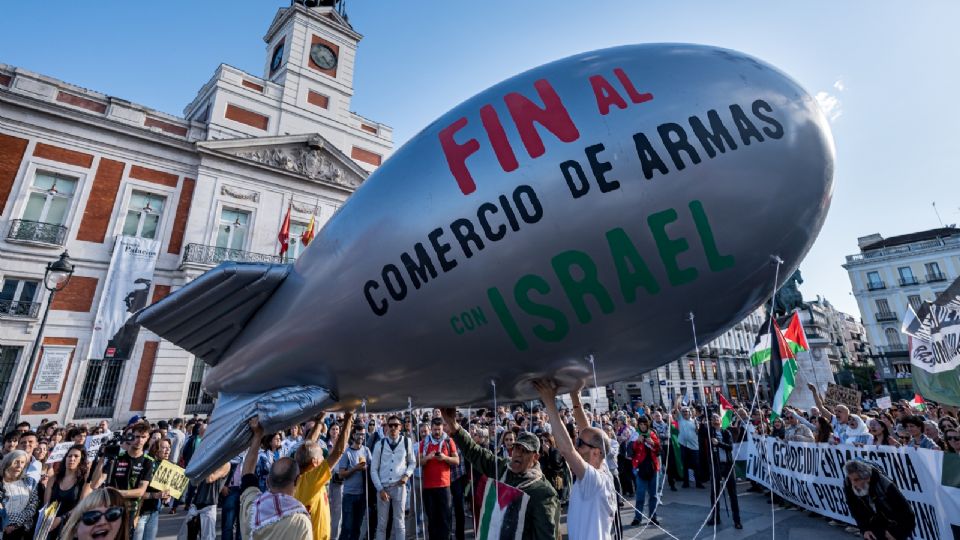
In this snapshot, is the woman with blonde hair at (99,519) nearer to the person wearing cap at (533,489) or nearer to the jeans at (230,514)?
the person wearing cap at (533,489)

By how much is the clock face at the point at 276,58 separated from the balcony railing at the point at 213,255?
15481mm

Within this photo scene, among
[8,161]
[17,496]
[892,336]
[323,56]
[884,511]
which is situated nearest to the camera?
[884,511]

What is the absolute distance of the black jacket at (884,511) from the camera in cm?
403

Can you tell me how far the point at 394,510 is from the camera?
666 cm

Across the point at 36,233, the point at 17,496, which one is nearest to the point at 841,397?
the point at 17,496

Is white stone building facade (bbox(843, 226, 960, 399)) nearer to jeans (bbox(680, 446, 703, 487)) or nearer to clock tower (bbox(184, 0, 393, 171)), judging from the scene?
jeans (bbox(680, 446, 703, 487))

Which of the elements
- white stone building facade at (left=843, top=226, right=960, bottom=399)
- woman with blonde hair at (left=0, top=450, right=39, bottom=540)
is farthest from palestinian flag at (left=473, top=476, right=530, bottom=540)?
white stone building facade at (left=843, top=226, right=960, bottom=399)

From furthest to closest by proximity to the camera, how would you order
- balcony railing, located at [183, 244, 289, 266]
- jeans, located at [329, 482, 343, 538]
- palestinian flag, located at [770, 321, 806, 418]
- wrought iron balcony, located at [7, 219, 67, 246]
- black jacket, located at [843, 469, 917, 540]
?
balcony railing, located at [183, 244, 289, 266] < wrought iron balcony, located at [7, 219, 67, 246] < jeans, located at [329, 482, 343, 538] < palestinian flag, located at [770, 321, 806, 418] < black jacket, located at [843, 469, 917, 540]

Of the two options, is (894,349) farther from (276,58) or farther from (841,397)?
(276,58)

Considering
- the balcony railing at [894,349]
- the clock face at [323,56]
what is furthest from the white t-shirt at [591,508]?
the balcony railing at [894,349]

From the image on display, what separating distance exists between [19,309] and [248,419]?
862 inches

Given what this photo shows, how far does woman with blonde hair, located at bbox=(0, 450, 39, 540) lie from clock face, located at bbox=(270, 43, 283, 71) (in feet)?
104

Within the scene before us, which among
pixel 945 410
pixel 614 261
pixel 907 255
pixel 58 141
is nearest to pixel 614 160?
pixel 614 261

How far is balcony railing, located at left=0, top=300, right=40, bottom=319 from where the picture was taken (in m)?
17.7
